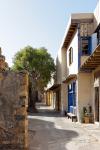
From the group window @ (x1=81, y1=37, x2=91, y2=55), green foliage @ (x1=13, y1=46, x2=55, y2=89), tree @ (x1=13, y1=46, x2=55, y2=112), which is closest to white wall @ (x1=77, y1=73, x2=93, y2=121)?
window @ (x1=81, y1=37, x2=91, y2=55)

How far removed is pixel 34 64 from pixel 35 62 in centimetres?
26

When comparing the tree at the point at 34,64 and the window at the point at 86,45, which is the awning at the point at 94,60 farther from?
the tree at the point at 34,64

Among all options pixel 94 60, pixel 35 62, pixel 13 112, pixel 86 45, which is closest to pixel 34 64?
pixel 35 62

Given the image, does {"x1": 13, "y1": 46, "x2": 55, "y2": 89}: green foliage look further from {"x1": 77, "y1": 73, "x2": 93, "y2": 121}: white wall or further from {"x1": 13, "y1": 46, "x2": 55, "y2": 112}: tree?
{"x1": 77, "y1": 73, "x2": 93, "y2": 121}: white wall

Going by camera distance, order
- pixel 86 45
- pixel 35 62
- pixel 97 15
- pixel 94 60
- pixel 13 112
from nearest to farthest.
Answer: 1. pixel 13 112
2. pixel 94 60
3. pixel 97 15
4. pixel 86 45
5. pixel 35 62

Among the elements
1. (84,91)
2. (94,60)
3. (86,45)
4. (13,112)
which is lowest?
(13,112)

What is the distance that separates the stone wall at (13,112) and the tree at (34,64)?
2775 centimetres

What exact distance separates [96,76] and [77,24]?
14.5 feet

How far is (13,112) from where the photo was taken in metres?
11.5

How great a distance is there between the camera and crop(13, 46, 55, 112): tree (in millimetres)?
40125

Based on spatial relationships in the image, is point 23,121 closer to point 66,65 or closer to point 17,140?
point 17,140

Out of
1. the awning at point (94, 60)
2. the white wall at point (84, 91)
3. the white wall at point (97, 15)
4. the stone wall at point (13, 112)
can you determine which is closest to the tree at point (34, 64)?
the white wall at point (84, 91)

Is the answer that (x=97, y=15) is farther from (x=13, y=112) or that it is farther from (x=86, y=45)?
(x=13, y=112)

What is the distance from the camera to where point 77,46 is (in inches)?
974
